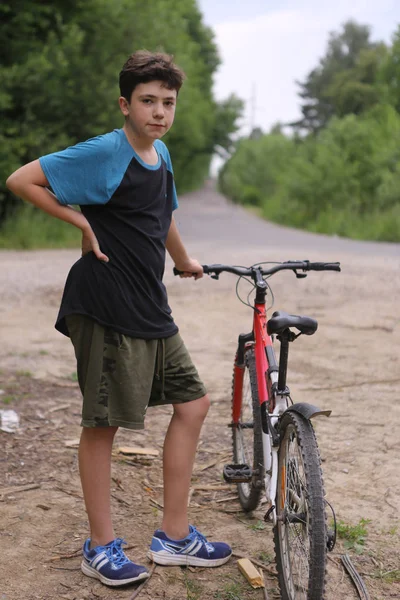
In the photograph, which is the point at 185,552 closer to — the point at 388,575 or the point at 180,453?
the point at 180,453

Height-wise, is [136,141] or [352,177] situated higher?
[352,177]

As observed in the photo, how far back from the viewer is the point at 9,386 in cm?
611

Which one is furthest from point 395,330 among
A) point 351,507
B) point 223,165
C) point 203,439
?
point 223,165

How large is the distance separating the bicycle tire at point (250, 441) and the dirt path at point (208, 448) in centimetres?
13

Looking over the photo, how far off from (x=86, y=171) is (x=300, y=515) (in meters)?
1.42

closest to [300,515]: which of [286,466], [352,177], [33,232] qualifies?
[286,466]

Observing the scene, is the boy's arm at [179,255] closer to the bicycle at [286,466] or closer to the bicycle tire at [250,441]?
the bicycle at [286,466]

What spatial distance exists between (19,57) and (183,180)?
4216 centimetres

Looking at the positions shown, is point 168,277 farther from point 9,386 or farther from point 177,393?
point 177,393

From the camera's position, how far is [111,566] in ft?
10.4

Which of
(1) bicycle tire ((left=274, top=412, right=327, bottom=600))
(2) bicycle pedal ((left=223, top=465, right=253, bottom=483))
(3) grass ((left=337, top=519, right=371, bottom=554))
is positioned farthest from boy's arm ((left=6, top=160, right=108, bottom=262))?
(3) grass ((left=337, top=519, right=371, bottom=554))

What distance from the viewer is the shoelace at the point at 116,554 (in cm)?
321

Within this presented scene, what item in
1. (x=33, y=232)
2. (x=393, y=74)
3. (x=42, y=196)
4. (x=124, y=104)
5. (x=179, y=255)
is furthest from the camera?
(x=393, y=74)

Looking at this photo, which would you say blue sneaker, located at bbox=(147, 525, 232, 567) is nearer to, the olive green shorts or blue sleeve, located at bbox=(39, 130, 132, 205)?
the olive green shorts
